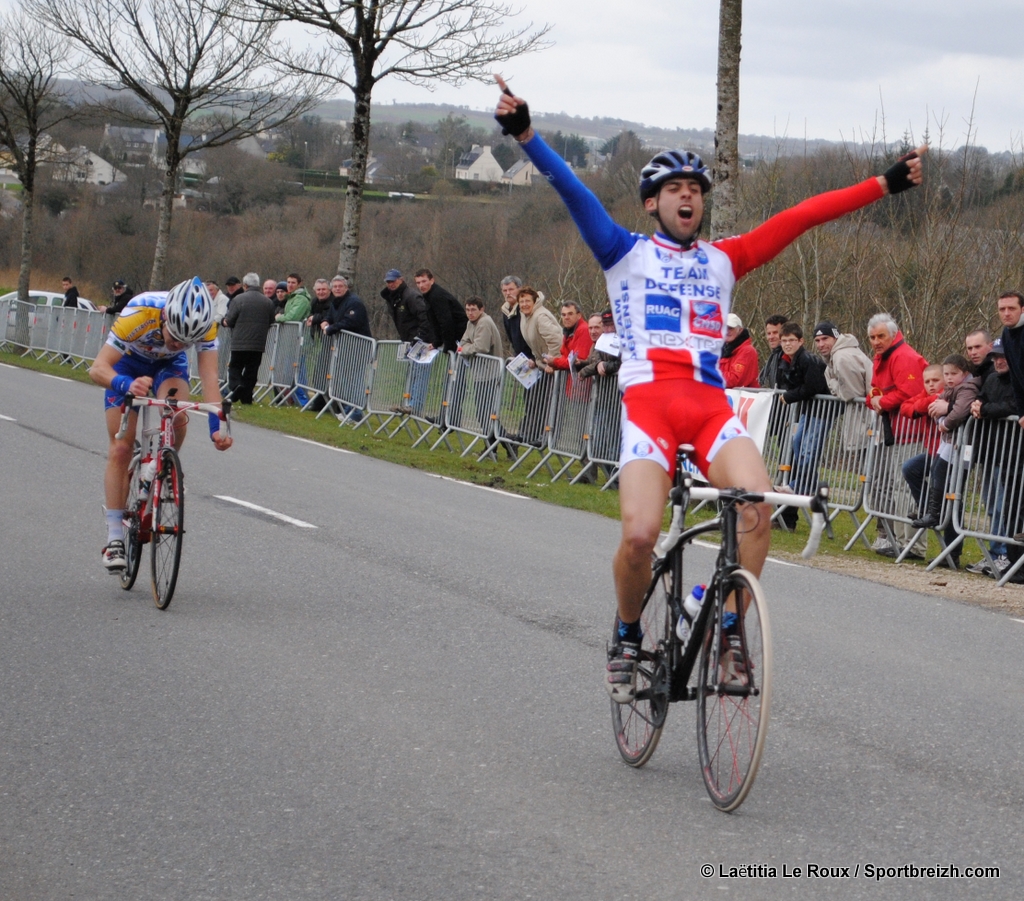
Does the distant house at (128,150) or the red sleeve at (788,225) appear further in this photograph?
the distant house at (128,150)

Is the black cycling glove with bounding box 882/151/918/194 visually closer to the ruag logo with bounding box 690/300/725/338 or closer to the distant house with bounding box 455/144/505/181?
the ruag logo with bounding box 690/300/725/338

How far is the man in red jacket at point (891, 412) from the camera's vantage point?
1293 cm

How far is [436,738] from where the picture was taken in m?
5.89

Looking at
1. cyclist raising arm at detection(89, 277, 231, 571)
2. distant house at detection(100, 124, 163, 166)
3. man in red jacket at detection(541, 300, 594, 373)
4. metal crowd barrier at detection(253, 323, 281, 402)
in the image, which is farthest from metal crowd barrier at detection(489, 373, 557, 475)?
distant house at detection(100, 124, 163, 166)

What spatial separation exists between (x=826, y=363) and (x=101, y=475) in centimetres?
735

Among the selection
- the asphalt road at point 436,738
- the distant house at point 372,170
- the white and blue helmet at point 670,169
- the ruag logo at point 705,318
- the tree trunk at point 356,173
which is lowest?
the asphalt road at point 436,738

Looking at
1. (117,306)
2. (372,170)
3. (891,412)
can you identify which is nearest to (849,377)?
(891,412)

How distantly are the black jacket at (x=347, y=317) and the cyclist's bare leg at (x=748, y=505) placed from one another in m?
17.9

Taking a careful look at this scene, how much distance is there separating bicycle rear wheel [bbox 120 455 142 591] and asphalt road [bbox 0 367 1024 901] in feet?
0.51

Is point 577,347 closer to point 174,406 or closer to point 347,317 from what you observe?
point 347,317

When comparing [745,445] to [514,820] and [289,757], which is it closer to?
[514,820]

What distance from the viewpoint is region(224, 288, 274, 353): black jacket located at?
24281 millimetres

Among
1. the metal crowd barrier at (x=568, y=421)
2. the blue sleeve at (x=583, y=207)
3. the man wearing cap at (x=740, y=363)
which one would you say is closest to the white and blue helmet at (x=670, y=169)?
the blue sleeve at (x=583, y=207)

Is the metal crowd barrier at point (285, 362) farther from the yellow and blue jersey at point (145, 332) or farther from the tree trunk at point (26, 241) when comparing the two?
the tree trunk at point (26, 241)
